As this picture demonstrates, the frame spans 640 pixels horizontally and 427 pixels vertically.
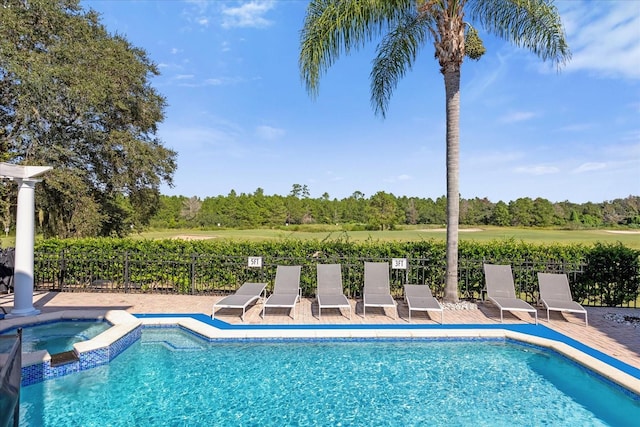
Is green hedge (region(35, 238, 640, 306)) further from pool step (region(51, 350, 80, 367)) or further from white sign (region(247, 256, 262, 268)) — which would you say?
pool step (region(51, 350, 80, 367))

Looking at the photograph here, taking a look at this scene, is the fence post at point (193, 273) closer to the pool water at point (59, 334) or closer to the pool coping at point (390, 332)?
the pool coping at point (390, 332)

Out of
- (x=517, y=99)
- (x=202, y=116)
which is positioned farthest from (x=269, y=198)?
(x=517, y=99)

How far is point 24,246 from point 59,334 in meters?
2.17

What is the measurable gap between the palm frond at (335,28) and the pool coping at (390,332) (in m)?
5.65

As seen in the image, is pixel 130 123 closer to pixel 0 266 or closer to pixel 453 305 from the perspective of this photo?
pixel 0 266

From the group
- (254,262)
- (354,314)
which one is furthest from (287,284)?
→ (354,314)

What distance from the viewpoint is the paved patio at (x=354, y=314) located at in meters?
7.11

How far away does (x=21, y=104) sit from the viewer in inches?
545

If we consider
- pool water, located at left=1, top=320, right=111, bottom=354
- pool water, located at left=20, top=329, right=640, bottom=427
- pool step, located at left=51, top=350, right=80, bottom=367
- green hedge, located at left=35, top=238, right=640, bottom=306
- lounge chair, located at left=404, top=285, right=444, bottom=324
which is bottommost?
pool water, located at left=20, top=329, right=640, bottom=427

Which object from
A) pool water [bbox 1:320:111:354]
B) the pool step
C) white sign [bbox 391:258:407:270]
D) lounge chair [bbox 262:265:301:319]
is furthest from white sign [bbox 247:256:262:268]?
the pool step

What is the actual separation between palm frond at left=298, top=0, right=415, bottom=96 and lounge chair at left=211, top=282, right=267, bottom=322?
5342 millimetres

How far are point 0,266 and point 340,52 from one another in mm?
11648

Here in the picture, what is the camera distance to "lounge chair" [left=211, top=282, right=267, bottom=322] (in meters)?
7.91

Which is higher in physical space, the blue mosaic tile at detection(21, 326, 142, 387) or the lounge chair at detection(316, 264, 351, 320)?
the lounge chair at detection(316, 264, 351, 320)
